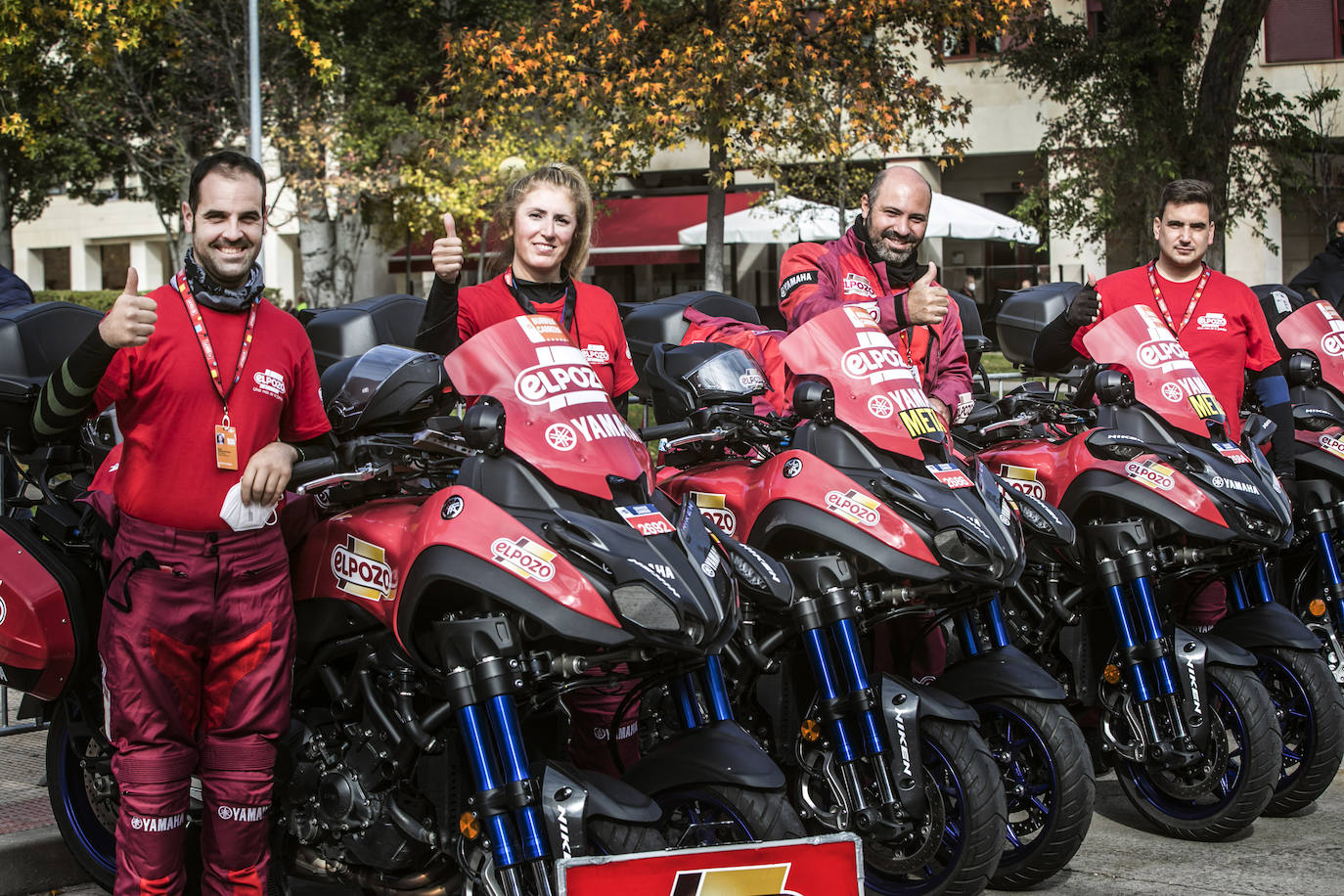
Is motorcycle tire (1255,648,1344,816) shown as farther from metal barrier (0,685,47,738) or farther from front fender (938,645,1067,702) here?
metal barrier (0,685,47,738)

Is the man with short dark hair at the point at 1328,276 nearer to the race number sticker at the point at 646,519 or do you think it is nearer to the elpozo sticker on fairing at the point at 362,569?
the race number sticker at the point at 646,519

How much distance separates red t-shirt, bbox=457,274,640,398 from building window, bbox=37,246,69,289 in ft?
167

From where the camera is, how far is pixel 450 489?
376 centimetres

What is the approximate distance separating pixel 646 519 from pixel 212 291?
1221mm

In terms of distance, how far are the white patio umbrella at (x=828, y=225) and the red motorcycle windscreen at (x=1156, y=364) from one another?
49.3 feet

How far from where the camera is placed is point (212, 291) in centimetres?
→ 385

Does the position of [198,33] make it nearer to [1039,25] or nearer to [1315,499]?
[1039,25]

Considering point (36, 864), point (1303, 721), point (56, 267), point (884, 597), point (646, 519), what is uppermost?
point (56, 267)

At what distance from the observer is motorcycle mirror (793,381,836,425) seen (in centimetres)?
457

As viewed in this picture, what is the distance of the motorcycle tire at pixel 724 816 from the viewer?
356cm

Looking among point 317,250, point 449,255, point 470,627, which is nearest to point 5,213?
point 317,250

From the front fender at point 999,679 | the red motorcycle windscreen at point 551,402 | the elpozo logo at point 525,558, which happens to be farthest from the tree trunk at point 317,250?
the elpozo logo at point 525,558

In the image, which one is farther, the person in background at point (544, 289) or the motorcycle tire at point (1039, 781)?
the person in background at point (544, 289)

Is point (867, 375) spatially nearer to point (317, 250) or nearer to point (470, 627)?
point (470, 627)
